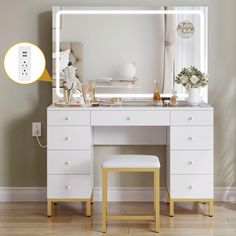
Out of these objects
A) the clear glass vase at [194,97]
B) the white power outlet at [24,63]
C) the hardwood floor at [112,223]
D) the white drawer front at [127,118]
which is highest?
the white power outlet at [24,63]

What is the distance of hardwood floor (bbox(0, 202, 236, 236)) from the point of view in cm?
408

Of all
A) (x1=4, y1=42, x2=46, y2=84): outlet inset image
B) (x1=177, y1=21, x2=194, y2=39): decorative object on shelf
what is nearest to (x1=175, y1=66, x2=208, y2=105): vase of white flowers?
(x1=177, y1=21, x2=194, y2=39): decorative object on shelf

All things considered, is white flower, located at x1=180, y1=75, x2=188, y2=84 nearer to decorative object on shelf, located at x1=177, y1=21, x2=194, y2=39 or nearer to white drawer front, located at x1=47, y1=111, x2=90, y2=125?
decorative object on shelf, located at x1=177, y1=21, x2=194, y2=39

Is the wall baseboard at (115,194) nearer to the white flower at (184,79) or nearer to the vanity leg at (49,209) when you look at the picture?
the vanity leg at (49,209)

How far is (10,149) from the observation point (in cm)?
498

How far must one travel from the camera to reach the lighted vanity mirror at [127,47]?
4.81 meters

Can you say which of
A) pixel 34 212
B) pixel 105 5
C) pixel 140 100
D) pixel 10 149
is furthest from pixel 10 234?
pixel 105 5

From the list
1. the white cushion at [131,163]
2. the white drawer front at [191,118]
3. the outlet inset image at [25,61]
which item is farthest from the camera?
the outlet inset image at [25,61]

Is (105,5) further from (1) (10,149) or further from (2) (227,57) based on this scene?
(1) (10,149)

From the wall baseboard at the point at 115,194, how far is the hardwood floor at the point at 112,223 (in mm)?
78

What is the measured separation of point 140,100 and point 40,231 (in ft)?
4.50

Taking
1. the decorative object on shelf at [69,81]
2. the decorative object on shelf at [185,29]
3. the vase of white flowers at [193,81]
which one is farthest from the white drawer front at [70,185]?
the decorative object on shelf at [185,29]

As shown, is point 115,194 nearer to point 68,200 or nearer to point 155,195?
point 68,200

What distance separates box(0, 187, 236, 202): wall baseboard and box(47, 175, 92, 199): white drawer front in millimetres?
499
